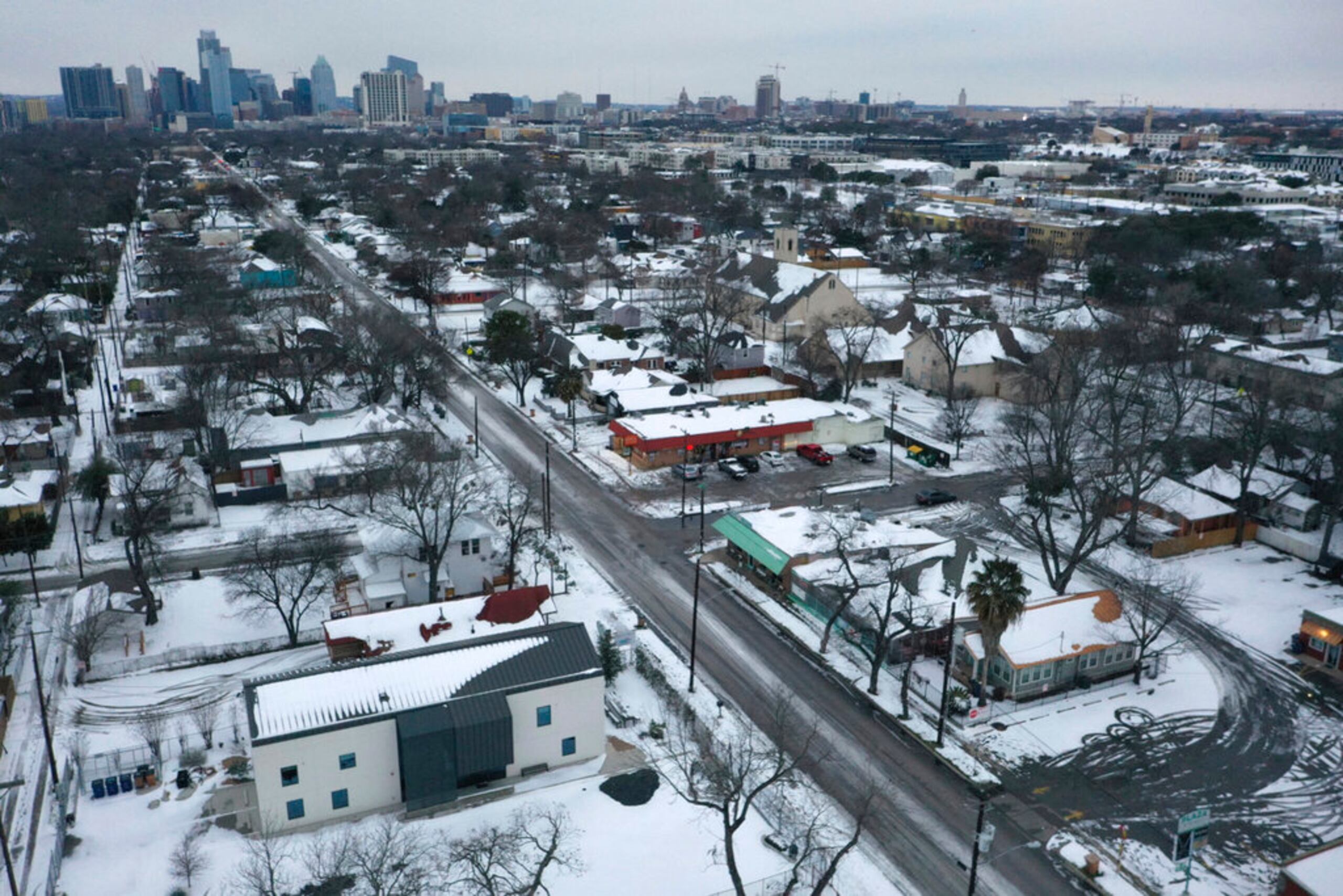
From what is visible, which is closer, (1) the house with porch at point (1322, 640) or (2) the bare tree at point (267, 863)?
(2) the bare tree at point (267, 863)

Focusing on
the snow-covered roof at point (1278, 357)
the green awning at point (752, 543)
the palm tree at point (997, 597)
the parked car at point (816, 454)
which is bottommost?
the parked car at point (816, 454)

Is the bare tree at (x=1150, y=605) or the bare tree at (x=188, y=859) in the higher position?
the bare tree at (x=1150, y=605)

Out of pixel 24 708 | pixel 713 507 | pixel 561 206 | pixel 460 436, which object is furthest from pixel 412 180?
pixel 24 708

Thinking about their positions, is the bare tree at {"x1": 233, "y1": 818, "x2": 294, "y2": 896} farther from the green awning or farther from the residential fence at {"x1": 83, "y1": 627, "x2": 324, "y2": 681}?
the green awning

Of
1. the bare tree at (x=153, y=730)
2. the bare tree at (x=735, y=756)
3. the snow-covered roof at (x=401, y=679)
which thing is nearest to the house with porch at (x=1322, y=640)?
the bare tree at (x=735, y=756)

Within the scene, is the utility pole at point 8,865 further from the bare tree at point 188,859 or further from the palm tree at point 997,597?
the palm tree at point 997,597

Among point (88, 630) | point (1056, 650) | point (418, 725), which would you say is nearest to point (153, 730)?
point (88, 630)

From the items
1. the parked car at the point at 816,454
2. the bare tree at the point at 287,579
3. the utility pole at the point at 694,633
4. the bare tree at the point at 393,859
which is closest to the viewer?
the bare tree at the point at 393,859
